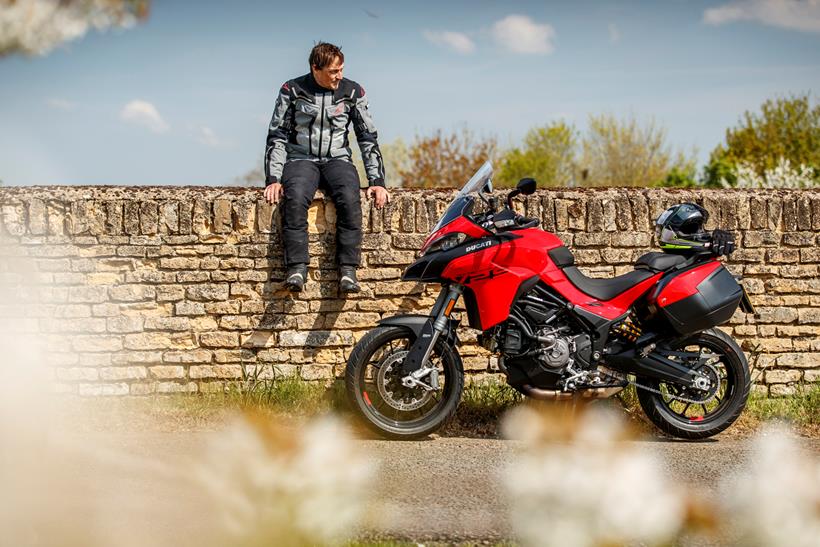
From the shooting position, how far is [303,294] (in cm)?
718

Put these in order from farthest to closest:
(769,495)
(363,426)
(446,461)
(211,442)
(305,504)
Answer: (363,426) < (211,442) < (446,461) < (769,495) < (305,504)

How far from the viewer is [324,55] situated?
7.05 metres

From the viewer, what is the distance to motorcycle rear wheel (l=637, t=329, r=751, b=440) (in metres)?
6.38

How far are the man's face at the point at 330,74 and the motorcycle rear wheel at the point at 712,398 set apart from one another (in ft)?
10.1

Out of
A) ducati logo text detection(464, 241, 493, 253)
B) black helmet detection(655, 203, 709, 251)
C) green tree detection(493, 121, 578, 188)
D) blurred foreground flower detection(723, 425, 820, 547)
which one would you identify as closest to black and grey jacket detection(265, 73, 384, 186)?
ducati logo text detection(464, 241, 493, 253)

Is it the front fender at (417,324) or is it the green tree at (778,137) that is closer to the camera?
the front fender at (417,324)

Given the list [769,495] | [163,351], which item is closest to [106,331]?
[163,351]

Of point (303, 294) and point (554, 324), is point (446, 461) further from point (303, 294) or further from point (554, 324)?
point (303, 294)

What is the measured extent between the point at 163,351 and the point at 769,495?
4346 millimetres

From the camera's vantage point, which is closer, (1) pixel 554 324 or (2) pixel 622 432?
(1) pixel 554 324

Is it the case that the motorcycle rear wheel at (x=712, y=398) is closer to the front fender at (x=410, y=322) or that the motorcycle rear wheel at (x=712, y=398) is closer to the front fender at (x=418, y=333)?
the front fender at (x=418, y=333)

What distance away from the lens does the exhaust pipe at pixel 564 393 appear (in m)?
6.17

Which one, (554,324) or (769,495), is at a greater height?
(554,324)

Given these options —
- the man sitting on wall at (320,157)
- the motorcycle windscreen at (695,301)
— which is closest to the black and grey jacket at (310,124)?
the man sitting on wall at (320,157)
